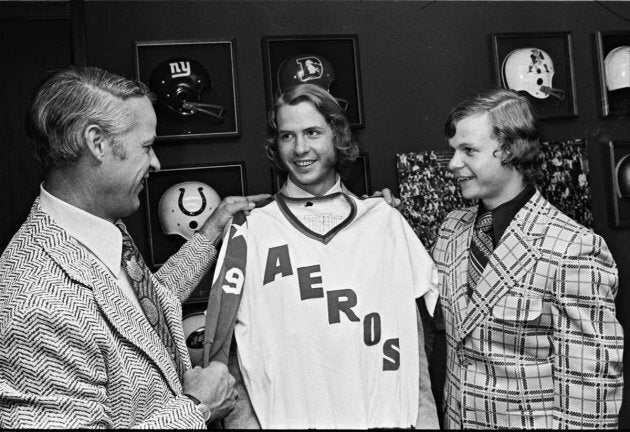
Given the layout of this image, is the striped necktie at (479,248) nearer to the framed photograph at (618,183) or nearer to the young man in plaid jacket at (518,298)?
the young man in plaid jacket at (518,298)

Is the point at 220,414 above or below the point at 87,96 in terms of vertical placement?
below

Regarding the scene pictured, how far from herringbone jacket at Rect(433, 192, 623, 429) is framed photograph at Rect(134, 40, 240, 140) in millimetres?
1272

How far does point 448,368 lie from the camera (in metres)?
2.58

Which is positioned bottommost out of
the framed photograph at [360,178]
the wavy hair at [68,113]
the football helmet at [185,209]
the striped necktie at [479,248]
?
the striped necktie at [479,248]

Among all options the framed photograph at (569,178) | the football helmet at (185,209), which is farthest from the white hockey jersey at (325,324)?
the framed photograph at (569,178)

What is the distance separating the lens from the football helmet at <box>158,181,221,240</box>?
289cm

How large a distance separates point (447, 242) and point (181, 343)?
43.5 inches

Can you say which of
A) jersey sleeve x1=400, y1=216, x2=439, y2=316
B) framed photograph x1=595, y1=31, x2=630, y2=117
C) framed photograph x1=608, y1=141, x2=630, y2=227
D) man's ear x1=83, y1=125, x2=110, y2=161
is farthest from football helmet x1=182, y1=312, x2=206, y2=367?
framed photograph x1=595, y1=31, x2=630, y2=117

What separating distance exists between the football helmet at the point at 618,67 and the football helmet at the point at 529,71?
36 centimetres

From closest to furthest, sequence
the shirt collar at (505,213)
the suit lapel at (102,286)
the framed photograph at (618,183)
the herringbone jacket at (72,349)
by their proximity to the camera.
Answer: the herringbone jacket at (72,349) < the suit lapel at (102,286) < the shirt collar at (505,213) < the framed photograph at (618,183)

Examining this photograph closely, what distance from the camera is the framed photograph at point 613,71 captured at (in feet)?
11.1

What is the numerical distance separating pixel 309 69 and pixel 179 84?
0.56m

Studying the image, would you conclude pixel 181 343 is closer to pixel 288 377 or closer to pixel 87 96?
pixel 288 377

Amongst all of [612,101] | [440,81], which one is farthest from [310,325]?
[612,101]
